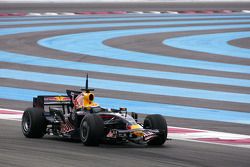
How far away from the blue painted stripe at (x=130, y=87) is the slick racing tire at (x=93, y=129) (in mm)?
7371

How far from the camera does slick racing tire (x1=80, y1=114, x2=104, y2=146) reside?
12234mm

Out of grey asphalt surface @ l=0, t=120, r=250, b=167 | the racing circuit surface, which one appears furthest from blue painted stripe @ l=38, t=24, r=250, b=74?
grey asphalt surface @ l=0, t=120, r=250, b=167

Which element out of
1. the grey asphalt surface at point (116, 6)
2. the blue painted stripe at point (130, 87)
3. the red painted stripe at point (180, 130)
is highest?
the grey asphalt surface at point (116, 6)

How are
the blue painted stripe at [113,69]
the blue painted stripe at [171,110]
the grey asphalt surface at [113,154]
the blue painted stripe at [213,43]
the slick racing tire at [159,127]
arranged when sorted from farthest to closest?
the blue painted stripe at [213,43], the blue painted stripe at [113,69], the blue painted stripe at [171,110], the slick racing tire at [159,127], the grey asphalt surface at [113,154]

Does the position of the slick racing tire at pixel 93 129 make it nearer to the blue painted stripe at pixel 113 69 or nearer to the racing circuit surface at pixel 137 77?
the racing circuit surface at pixel 137 77

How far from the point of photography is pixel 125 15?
1790 inches

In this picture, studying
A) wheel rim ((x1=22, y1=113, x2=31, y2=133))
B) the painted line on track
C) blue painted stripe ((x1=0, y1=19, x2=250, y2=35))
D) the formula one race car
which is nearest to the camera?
the formula one race car

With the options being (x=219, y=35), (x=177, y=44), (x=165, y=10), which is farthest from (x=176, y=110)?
(x=165, y=10)

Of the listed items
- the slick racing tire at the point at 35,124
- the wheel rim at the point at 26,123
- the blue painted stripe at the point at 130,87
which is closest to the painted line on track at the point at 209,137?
the slick racing tire at the point at 35,124

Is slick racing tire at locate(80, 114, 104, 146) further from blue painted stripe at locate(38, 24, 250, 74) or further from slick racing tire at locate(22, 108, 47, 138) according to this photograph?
blue painted stripe at locate(38, 24, 250, 74)

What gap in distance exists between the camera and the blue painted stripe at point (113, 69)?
2232 centimetres

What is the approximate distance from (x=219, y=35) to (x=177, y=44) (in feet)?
13.0

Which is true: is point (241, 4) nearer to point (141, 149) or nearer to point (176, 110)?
point (176, 110)

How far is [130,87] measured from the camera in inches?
831
